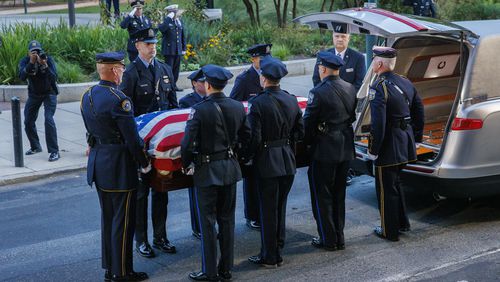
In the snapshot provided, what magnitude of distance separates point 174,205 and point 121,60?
2.84 meters

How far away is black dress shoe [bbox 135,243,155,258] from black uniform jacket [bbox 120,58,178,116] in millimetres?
1550

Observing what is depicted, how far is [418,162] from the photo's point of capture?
8.26 metres

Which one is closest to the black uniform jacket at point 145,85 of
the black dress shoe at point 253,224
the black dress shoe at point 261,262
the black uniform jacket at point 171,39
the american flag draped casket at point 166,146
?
the american flag draped casket at point 166,146

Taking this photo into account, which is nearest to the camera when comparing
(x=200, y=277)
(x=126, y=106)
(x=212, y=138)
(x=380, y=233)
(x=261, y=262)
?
(x=126, y=106)

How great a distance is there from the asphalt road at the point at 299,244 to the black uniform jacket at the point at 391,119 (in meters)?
0.84

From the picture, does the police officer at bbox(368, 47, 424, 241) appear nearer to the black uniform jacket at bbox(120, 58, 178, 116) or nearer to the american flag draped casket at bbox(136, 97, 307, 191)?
the american flag draped casket at bbox(136, 97, 307, 191)

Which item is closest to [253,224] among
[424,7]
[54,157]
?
[54,157]

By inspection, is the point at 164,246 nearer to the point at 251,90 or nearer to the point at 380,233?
the point at 251,90

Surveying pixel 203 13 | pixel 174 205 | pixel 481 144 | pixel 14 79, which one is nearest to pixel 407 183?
pixel 481 144

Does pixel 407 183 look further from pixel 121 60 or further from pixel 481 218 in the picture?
pixel 121 60

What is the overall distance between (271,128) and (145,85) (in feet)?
6.00

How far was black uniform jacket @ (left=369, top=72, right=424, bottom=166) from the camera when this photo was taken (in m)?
7.55

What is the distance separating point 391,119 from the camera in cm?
767

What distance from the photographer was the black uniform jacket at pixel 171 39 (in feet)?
51.3
